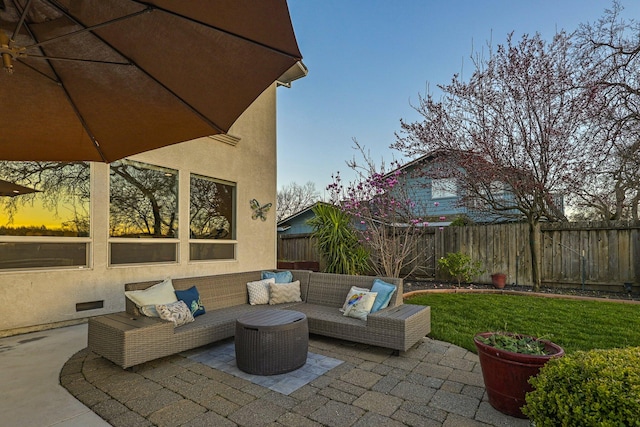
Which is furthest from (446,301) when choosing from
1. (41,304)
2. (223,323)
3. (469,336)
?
(41,304)

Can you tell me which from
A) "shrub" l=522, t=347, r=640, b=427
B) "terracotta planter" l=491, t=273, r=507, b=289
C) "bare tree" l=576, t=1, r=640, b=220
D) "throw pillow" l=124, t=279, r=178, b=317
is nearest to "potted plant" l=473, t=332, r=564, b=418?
"shrub" l=522, t=347, r=640, b=427

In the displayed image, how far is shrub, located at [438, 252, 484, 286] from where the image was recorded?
25.1ft

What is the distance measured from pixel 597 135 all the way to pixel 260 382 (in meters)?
8.54

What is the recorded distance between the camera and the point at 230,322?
3.81 meters

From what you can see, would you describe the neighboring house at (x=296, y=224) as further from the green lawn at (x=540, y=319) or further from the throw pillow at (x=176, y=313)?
the throw pillow at (x=176, y=313)

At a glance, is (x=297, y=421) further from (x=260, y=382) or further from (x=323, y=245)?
(x=323, y=245)

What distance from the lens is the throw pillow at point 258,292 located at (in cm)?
471

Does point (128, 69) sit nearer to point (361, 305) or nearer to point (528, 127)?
point (361, 305)

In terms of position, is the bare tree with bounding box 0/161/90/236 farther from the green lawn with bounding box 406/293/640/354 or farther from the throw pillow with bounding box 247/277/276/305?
the green lawn with bounding box 406/293/640/354

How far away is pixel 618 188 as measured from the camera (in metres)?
9.04

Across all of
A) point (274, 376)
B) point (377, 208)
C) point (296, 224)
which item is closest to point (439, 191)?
point (377, 208)

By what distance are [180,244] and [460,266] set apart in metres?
6.12

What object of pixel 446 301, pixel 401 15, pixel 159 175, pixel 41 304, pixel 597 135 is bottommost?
pixel 446 301

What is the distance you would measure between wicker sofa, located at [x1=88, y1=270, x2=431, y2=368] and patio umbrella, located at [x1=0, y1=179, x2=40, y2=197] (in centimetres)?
191
